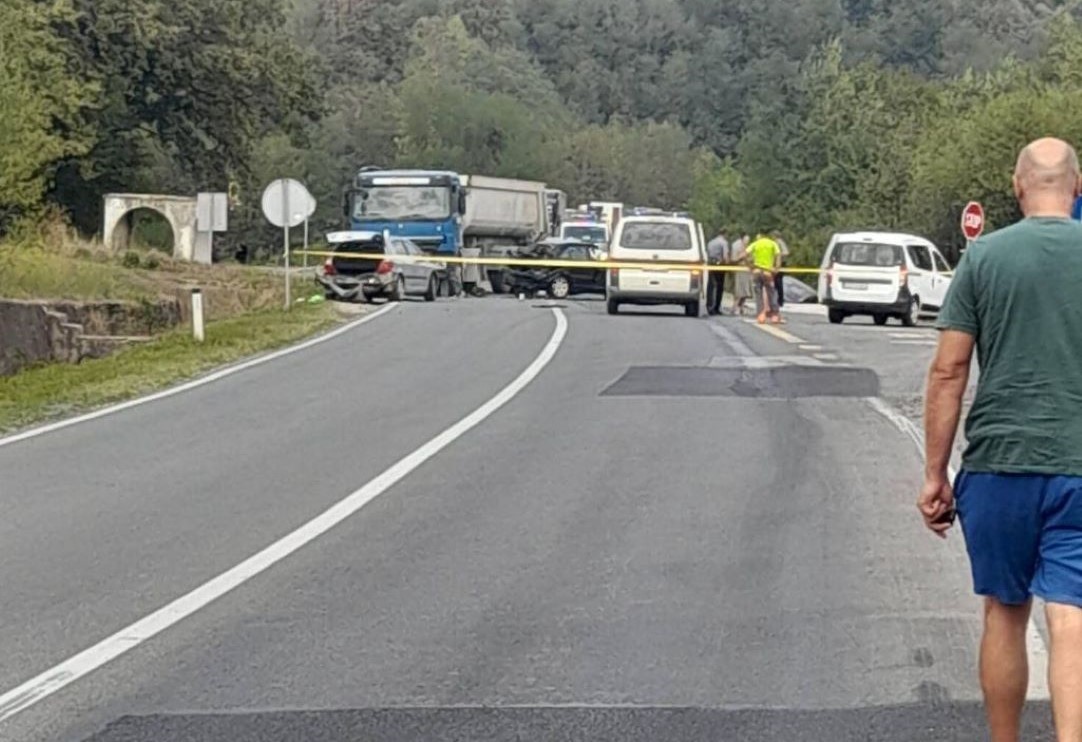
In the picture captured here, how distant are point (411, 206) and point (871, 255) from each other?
16.4 metres

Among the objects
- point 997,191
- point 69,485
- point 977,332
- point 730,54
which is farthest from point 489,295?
point 730,54

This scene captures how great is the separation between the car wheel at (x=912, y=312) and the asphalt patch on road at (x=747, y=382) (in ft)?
48.0

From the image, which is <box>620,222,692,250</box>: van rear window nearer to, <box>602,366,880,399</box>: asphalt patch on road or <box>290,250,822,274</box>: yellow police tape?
<box>290,250,822,274</box>: yellow police tape

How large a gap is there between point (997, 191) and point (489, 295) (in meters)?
15.1

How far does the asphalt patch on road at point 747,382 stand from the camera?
18734 mm

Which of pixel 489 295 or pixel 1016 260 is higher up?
pixel 1016 260

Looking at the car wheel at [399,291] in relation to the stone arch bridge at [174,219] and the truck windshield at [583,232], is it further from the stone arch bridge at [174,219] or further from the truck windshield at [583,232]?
the truck windshield at [583,232]

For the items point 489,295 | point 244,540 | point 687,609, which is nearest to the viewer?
point 687,609

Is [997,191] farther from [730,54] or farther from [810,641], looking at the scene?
[730,54]

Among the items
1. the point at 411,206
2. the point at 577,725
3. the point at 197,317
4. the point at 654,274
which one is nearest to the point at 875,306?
the point at 654,274

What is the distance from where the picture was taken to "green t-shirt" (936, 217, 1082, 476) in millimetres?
5652

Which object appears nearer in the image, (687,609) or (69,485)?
(687,609)

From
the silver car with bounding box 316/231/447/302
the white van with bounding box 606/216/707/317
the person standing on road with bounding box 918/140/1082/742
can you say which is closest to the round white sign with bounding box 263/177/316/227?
the silver car with bounding box 316/231/447/302

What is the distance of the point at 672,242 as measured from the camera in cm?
3428
